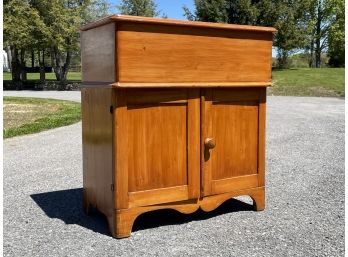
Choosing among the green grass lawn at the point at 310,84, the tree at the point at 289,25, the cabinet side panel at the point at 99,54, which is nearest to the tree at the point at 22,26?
the green grass lawn at the point at 310,84

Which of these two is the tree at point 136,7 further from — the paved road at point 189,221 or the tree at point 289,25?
the paved road at point 189,221

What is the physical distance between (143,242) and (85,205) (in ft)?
3.18

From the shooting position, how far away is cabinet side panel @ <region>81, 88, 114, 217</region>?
3498mm

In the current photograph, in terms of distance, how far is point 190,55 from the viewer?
352cm

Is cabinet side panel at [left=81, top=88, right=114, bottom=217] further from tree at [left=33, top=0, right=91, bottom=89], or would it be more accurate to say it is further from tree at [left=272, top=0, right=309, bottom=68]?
tree at [left=272, top=0, right=309, bottom=68]

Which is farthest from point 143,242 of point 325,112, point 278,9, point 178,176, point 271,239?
point 278,9

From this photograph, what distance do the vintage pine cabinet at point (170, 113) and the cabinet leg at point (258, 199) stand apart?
7 cm

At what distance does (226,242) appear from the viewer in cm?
337

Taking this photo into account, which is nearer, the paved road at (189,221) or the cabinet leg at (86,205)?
the paved road at (189,221)

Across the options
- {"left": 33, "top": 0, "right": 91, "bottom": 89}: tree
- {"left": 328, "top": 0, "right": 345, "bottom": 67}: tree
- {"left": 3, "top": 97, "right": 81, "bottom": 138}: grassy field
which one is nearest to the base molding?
{"left": 3, "top": 97, "right": 81, "bottom": 138}: grassy field

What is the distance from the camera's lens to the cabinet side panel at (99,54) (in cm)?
332

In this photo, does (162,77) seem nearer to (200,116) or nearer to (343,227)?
(200,116)

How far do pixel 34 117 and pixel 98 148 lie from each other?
857 cm

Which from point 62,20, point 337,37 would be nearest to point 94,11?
point 62,20
